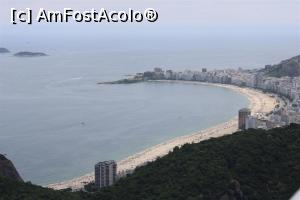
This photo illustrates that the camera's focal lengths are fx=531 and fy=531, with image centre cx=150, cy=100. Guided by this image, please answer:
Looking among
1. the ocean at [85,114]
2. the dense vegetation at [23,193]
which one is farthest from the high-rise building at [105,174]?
the dense vegetation at [23,193]

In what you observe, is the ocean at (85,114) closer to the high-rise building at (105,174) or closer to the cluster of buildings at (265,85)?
the cluster of buildings at (265,85)

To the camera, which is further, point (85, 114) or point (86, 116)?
point (85, 114)

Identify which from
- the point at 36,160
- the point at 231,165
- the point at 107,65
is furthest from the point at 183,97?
the point at 231,165

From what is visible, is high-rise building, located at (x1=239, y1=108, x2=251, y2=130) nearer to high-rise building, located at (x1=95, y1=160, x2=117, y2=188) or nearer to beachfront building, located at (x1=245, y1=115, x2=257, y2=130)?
beachfront building, located at (x1=245, y1=115, x2=257, y2=130)

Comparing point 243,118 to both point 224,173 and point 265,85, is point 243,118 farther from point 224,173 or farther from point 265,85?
point 224,173

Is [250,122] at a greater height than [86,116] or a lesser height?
greater

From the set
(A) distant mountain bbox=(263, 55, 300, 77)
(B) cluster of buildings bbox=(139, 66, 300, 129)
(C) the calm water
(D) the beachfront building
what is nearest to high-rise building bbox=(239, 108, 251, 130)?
(B) cluster of buildings bbox=(139, 66, 300, 129)

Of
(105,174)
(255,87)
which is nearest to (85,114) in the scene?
(105,174)
